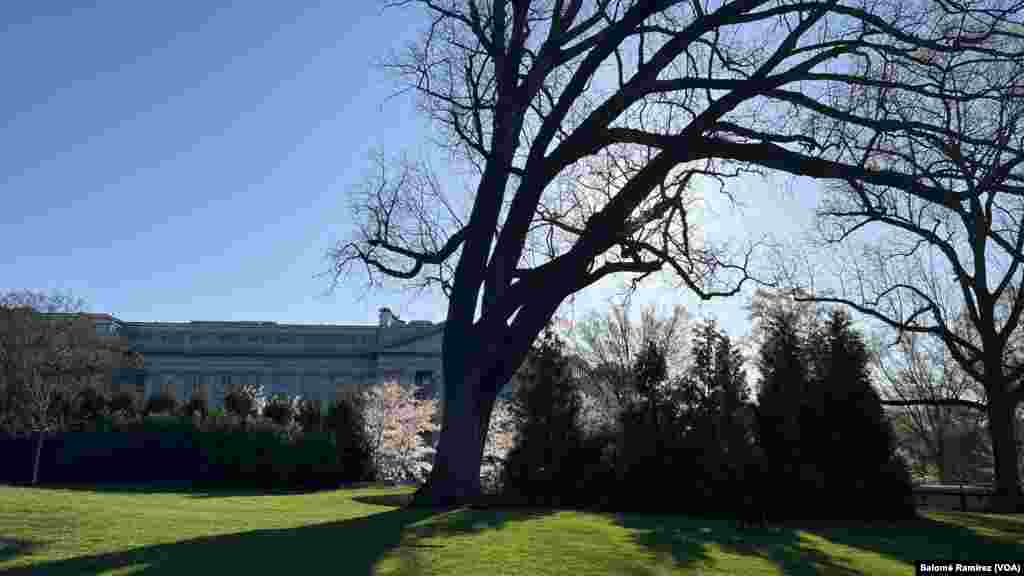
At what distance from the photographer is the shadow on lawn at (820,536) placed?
7.74 m

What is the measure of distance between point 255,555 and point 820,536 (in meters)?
8.30

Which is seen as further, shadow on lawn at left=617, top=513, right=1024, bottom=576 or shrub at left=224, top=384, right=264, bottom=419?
shrub at left=224, top=384, right=264, bottom=419

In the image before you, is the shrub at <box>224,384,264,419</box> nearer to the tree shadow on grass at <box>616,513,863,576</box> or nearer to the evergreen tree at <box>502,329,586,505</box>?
the evergreen tree at <box>502,329,586,505</box>

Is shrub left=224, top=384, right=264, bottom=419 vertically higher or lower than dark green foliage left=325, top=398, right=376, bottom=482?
higher

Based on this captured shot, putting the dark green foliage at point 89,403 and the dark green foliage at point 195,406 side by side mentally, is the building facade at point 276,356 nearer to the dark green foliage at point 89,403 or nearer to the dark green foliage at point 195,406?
the dark green foliage at point 195,406

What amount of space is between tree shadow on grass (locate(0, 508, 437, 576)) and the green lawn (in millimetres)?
12

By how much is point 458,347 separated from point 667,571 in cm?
642

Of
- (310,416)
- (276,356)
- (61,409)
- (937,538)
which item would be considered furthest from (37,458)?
(276,356)

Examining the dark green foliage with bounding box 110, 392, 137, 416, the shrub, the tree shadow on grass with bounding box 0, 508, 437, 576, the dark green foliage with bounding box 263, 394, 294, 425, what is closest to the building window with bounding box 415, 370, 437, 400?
the shrub

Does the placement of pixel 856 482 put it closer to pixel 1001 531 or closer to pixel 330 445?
pixel 1001 531

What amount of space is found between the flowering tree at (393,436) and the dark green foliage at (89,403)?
41.2ft

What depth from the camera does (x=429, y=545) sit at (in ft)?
24.3

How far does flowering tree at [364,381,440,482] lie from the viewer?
111ft

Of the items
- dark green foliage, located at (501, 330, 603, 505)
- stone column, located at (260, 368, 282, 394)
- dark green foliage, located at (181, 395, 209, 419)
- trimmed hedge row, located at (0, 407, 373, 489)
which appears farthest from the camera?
stone column, located at (260, 368, 282, 394)
